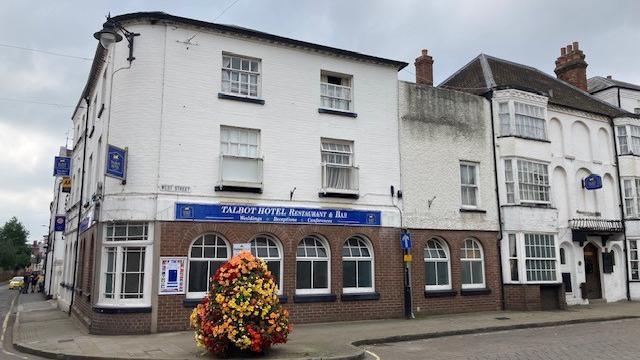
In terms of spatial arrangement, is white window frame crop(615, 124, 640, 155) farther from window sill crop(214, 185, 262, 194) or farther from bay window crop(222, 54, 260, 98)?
window sill crop(214, 185, 262, 194)

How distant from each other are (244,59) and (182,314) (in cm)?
802

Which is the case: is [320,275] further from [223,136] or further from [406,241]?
[223,136]

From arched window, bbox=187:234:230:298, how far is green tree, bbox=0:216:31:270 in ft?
237

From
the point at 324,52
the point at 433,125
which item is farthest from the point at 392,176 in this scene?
the point at 324,52

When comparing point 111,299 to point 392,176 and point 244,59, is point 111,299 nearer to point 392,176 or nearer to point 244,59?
point 244,59

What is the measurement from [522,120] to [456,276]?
275 inches

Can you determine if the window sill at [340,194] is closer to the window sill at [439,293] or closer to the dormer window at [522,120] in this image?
the window sill at [439,293]

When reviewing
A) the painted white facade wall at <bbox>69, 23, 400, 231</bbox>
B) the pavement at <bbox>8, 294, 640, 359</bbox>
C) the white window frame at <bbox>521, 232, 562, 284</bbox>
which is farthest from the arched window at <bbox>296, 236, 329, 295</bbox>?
the white window frame at <bbox>521, 232, 562, 284</bbox>

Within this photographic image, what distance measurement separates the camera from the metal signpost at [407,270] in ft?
57.5

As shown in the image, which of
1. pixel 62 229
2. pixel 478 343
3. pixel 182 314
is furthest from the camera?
pixel 62 229

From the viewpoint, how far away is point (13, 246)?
78.4m

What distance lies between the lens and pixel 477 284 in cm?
1945

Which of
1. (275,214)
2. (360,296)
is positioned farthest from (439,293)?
(275,214)

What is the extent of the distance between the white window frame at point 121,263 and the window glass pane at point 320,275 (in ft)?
16.5
